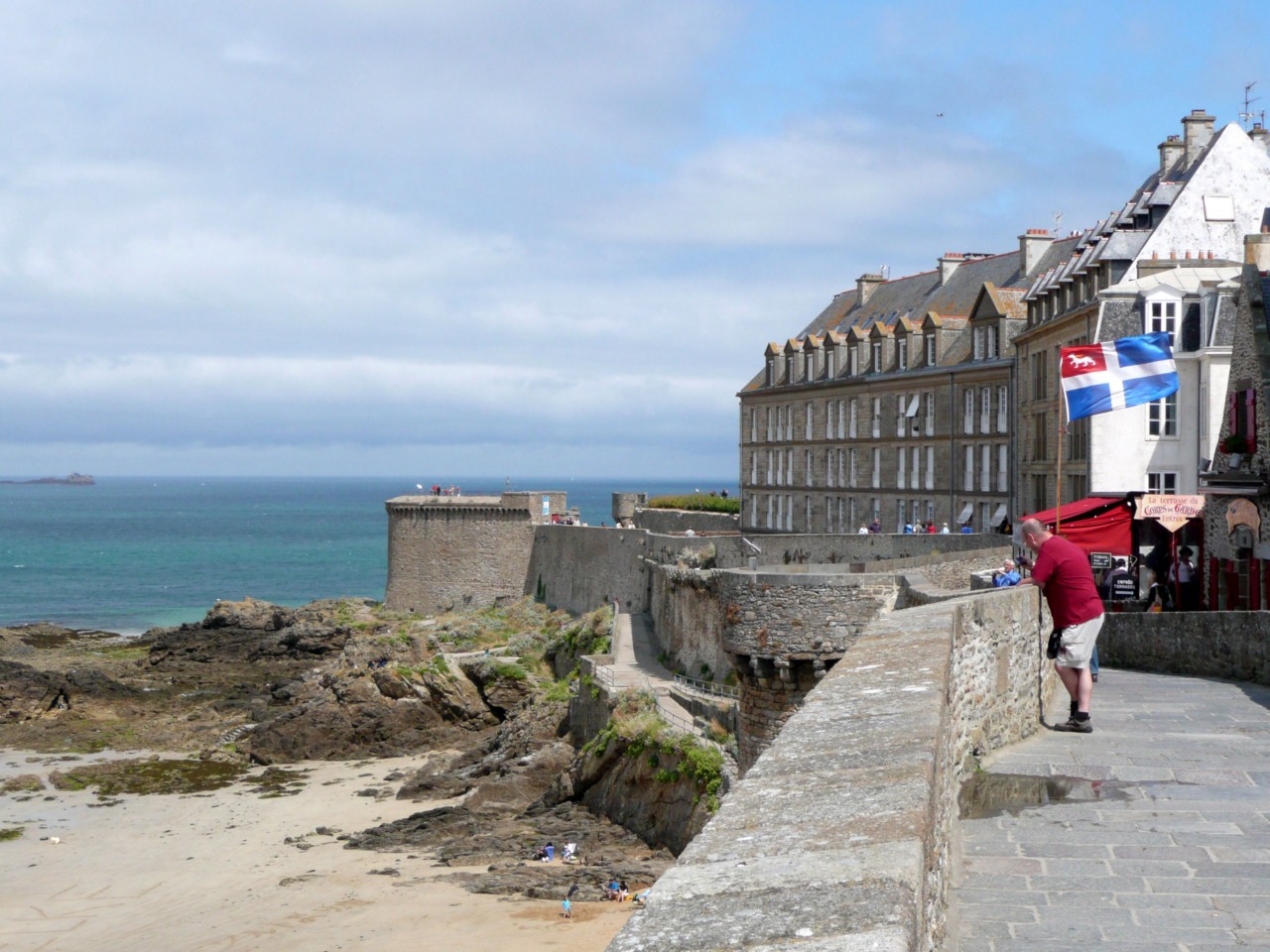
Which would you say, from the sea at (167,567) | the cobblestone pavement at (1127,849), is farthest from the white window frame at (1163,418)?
the sea at (167,567)

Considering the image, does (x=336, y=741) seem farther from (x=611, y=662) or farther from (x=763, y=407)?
(x=763, y=407)

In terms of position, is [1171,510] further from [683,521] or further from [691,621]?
[683,521]

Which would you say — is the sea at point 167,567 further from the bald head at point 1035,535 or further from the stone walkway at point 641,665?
the bald head at point 1035,535

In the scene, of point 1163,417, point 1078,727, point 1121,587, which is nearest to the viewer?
point 1078,727

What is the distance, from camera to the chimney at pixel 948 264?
157 feet

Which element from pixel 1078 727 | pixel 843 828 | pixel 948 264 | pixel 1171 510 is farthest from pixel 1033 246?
pixel 843 828

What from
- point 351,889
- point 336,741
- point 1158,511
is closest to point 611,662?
point 336,741

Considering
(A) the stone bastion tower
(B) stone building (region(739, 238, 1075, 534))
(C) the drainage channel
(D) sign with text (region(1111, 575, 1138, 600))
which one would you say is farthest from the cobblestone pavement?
(A) the stone bastion tower

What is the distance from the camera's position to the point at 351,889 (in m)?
21.8

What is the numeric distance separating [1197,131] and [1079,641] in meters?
29.3

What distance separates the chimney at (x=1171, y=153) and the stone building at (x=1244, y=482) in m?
13.1

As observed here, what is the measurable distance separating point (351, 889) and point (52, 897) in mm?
5619

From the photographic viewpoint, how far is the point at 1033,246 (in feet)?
139

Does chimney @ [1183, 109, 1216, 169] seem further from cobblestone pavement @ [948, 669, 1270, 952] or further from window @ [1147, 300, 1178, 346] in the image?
cobblestone pavement @ [948, 669, 1270, 952]
